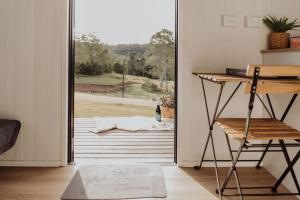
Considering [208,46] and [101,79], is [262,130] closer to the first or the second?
[208,46]

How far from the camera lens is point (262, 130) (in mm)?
2109

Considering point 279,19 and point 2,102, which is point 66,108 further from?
point 279,19

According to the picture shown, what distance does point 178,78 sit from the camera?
2.99m

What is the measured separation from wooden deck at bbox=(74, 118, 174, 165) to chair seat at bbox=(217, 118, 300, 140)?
970 millimetres

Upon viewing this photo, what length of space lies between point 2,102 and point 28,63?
41 cm

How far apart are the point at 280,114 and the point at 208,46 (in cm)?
84

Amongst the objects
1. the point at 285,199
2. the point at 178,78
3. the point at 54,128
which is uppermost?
the point at 178,78

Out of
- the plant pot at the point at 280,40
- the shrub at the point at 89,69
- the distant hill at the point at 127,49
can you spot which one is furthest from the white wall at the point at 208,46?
the shrub at the point at 89,69

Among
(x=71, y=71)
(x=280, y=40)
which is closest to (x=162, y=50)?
(x=71, y=71)

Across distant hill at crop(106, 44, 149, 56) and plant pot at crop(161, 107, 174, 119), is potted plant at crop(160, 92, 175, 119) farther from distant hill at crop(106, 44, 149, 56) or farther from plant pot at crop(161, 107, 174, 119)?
distant hill at crop(106, 44, 149, 56)

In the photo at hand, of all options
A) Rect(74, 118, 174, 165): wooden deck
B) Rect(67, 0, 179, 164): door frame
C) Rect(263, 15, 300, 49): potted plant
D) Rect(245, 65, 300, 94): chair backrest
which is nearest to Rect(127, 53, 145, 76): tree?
Rect(74, 118, 174, 165): wooden deck

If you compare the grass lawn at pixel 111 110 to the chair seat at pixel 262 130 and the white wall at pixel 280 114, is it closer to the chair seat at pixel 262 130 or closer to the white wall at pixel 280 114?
the white wall at pixel 280 114

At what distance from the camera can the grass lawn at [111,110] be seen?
5.61 meters

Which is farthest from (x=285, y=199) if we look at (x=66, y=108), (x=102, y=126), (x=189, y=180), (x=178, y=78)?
(x=102, y=126)
